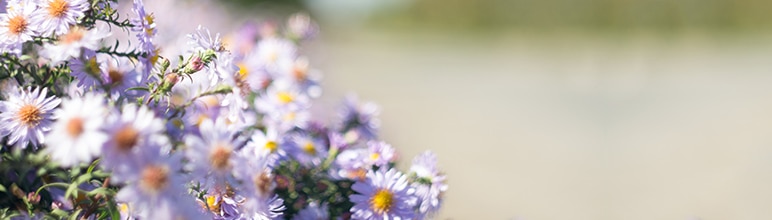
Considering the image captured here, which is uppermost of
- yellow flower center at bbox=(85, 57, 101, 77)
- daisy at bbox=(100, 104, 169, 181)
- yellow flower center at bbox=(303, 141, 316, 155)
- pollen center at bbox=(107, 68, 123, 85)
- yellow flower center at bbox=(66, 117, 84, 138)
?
yellow flower center at bbox=(85, 57, 101, 77)

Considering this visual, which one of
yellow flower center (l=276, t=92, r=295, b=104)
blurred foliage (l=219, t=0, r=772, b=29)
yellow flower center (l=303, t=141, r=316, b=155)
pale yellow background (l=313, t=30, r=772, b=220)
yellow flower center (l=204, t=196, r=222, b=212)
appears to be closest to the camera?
yellow flower center (l=204, t=196, r=222, b=212)

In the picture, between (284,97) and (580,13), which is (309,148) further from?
(580,13)

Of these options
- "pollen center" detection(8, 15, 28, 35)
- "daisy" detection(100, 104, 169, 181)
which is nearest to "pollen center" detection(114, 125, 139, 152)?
"daisy" detection(100, 104, 169, 181)

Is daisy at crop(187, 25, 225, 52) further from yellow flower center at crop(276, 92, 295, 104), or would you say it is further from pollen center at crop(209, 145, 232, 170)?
yellow flower center at crop(276, 92, 295, 104)

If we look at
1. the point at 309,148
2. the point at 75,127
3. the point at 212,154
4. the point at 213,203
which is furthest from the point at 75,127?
the point at 309,148

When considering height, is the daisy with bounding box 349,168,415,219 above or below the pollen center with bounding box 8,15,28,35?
below

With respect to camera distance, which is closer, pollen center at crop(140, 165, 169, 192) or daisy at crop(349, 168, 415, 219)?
pollen center at crop(140, 165, 169, 192)

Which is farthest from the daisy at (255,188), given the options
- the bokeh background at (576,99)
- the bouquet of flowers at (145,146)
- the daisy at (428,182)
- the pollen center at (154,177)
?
the bokeh background at (576,99)

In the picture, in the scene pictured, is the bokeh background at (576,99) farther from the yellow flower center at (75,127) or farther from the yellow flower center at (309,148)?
the yellow flower center at (75,127)

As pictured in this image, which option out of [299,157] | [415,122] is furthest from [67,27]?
[415,122]
